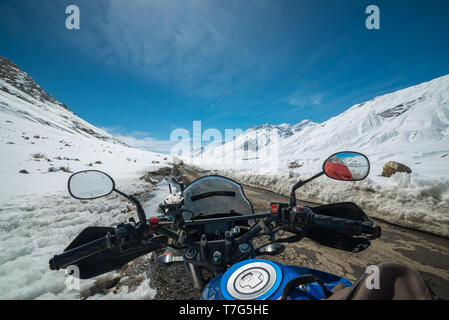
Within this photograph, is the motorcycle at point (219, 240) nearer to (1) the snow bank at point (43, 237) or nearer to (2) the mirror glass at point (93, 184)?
(2) the mirror glass at point (93, 184)

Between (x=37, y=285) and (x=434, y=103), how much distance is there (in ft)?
486

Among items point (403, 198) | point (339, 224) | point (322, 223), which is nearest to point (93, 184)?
point (322, 223)

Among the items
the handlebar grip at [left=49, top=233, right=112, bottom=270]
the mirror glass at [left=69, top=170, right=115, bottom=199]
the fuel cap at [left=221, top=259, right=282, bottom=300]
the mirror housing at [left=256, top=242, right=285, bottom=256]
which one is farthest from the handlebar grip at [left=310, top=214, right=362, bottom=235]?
the mirror glass at [left=69, top=170, right=115, bottom=199]

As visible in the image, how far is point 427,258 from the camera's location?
3.16 meters

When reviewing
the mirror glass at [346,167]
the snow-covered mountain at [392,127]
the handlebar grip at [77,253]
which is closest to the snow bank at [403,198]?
the mirror glass at [346,167]

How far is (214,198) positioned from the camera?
110 inches

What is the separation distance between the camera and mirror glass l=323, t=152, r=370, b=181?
6.30ft

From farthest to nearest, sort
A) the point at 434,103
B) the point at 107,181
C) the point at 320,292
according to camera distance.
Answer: the point at 434,103 < the point at 107,181 < the point at 320,292

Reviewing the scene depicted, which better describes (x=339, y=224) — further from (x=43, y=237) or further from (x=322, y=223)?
(x=43, y=237)

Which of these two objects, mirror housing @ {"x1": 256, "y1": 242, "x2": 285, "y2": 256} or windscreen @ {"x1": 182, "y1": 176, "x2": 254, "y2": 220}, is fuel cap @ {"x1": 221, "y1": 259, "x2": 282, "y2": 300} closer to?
mirror housing @ {"x1": 256, "y1": 242, "x2": 285, "y2": 256}

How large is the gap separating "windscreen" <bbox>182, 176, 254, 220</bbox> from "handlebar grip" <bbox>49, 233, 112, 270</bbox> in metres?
1.17

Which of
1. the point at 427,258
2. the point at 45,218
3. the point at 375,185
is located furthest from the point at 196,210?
the point at 375,185

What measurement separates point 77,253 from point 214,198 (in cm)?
172
